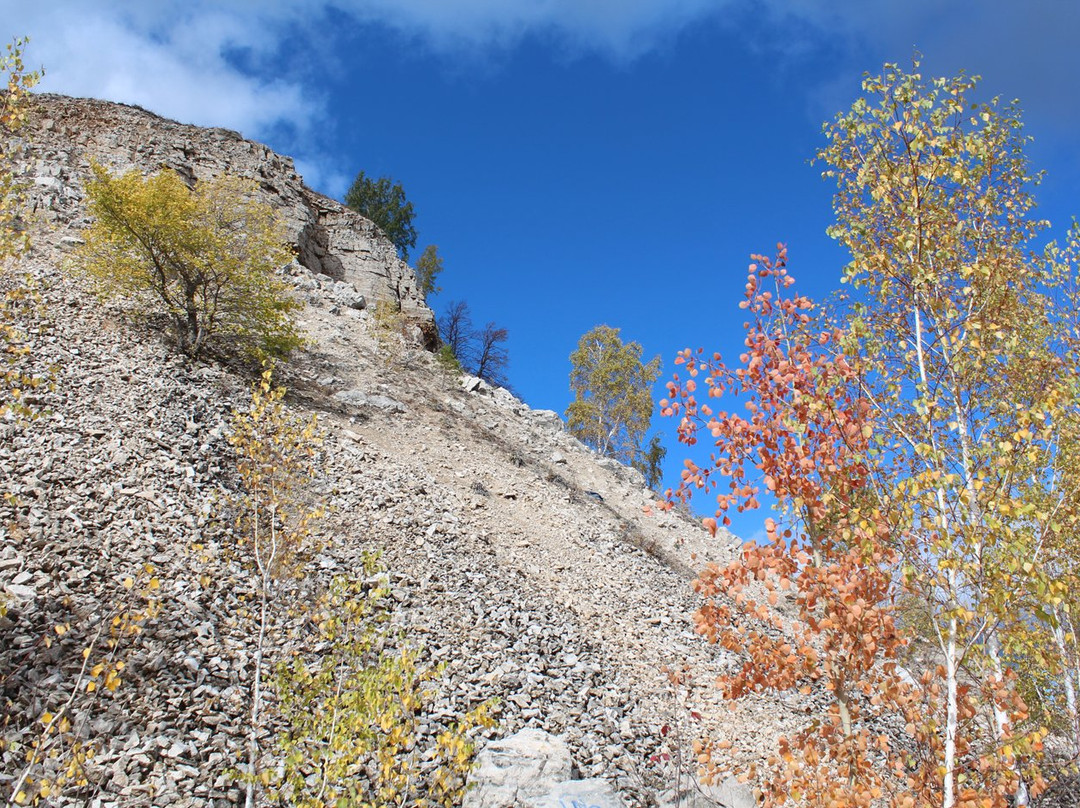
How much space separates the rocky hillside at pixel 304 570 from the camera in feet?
23.6

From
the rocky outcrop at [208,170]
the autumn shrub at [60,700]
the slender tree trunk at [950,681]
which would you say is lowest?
the autumn shrub at [60,700]

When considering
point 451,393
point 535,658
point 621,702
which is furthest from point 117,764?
point 451,393

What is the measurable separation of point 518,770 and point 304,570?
500 centimetres

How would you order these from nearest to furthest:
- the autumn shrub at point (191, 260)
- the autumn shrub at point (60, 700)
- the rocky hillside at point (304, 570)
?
the autumn shrub at point (60, 700), the rocky hillside at point (304, 570), the autumn shrub at point (191, 260)

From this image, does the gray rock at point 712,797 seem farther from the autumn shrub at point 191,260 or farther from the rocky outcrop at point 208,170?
the rocky outcrop at point 208,170

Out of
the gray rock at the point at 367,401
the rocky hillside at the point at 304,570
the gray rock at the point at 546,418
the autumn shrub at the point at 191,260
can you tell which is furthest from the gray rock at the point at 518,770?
the gray rock at the point at 546,418

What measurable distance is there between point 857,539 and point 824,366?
136 cm

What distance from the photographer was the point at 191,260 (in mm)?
17016

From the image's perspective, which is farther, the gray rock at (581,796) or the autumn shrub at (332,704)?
the gray rock at (581,796)

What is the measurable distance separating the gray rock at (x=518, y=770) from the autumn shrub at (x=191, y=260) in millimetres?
12464

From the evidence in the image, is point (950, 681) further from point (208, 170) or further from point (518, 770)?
Result: point (208, 170)

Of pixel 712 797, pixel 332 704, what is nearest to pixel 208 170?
pixel 332 704

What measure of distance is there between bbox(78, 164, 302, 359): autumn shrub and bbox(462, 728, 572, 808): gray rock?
40.9 feet

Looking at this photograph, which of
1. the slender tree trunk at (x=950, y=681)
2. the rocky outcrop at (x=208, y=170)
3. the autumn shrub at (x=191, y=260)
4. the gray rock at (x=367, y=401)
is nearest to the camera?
the slender tree trunk at (x=950, y=681)
